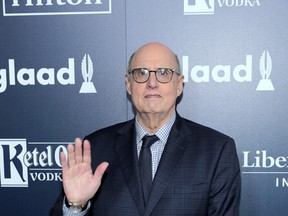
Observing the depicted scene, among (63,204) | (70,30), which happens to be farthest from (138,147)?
(70,30)

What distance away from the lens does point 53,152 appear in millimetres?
1874

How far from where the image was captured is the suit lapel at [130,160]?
53.7 inches

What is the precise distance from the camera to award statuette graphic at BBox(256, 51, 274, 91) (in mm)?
1727

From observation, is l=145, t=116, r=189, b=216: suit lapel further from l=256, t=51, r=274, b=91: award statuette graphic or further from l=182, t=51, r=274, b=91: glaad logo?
l=256, t=51, r=274, b=91: award statuette graphic

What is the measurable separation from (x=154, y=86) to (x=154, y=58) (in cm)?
12

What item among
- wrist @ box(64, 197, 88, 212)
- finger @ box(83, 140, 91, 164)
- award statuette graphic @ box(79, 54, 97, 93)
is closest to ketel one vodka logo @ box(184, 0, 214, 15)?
award statuette graphic @ box(79, 54, 97, 93)

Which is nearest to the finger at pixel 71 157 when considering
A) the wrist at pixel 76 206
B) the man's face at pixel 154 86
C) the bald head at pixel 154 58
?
the wrist at pixel 76 206

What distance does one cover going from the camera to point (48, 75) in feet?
6.01

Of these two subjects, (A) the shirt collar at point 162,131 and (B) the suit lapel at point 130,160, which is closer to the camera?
(B) the suit lapel at point 130,160

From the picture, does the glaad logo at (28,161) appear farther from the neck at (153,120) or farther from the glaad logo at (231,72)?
the glaad logo at (231,72)

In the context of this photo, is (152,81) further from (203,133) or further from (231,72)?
(231,72)

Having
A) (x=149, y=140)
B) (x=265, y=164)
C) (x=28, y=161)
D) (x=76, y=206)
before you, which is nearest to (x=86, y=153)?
(x=76, y=206)

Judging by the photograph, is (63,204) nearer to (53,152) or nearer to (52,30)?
(53,152)

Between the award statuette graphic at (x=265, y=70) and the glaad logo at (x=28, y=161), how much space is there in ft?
3.59
